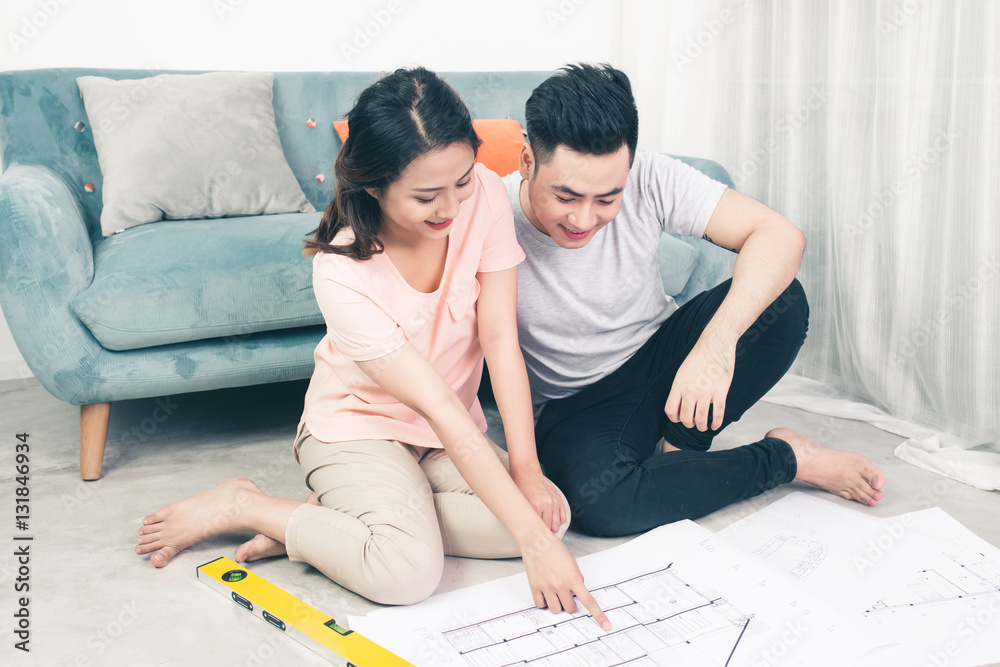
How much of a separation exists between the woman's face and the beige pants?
13.1 inches

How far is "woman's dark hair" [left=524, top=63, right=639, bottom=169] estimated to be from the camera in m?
1.04

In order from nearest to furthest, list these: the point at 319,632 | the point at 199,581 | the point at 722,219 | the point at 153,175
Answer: the point at 319,632 < the point at 199,581 < the point at 722,219 < the point at 153,175

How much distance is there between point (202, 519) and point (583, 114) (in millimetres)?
766

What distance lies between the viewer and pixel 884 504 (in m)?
1.30

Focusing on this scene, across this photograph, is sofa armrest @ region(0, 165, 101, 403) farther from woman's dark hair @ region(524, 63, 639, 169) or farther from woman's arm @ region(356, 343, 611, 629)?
woman's dark hair @ region(524, 63, 639, 169)

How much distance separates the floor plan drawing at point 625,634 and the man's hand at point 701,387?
0.24 metres

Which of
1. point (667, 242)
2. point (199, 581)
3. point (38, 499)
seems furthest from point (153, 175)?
point (667, 242)

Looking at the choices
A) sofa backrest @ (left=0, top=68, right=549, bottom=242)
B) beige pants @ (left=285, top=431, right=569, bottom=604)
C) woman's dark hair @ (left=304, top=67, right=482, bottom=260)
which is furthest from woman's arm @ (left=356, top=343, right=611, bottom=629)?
sofa backrest @ (left=0, top=68, right=549, bottom=242)

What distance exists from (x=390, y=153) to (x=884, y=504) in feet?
3.18

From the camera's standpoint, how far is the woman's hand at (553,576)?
0.92 metres

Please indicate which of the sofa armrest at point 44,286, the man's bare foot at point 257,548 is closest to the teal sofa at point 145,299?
the sofa armrest at point 44,286

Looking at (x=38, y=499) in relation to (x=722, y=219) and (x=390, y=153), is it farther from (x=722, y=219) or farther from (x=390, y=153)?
(x=722, y=219)

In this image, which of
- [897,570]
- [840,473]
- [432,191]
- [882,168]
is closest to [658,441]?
[840,473]

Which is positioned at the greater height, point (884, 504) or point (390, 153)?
point (390, 153)
